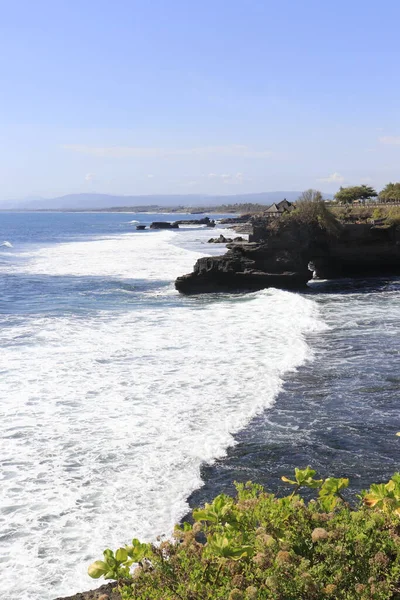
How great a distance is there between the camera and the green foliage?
11.9ft

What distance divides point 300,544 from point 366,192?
239 ft

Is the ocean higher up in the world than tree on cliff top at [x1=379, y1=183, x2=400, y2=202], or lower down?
lower down

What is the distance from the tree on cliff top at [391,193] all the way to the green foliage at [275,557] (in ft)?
217

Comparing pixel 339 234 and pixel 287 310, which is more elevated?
pixel 339 234

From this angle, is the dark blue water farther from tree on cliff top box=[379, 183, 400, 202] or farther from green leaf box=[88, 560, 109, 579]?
tree on cliff top box=[379, 183, 400, 202]

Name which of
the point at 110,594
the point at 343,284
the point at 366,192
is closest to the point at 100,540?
the point at 110,594

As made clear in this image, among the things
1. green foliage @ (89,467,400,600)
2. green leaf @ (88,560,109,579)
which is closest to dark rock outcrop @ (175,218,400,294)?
green foliage @ (89,467,400,600)

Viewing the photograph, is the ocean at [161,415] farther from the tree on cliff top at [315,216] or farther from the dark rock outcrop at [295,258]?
the tree on cliff top at [315,216]

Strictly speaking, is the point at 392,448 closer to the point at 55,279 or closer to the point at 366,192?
the point at 55,279

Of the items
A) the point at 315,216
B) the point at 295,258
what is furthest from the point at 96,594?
the point at 315,216

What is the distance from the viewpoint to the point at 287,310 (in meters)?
25.7

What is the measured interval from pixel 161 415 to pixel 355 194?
65094mm

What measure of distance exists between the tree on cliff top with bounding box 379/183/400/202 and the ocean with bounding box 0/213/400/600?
150 ft

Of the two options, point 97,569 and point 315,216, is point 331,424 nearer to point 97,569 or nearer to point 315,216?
point 97,569
